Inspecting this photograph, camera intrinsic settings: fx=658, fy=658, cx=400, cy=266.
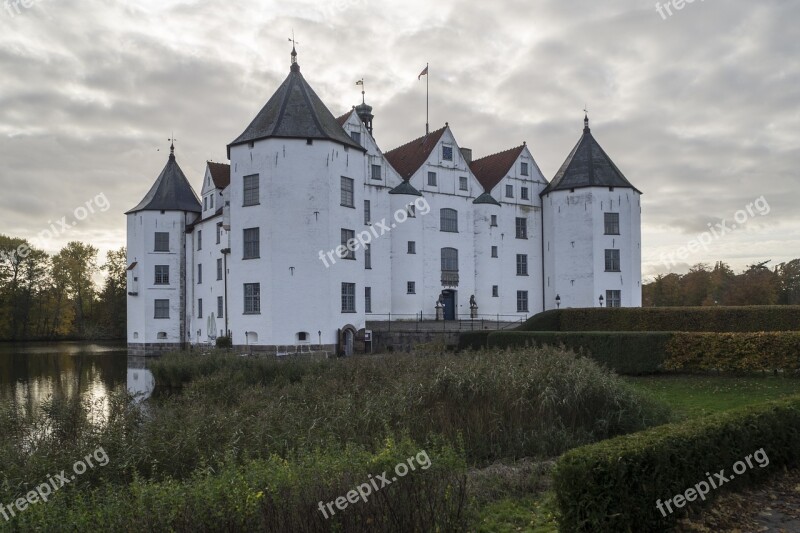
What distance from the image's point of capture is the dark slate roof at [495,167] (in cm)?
3975

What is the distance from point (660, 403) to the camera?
Result: 37.1 feet

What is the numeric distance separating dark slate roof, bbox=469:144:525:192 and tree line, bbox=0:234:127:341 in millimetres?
41678

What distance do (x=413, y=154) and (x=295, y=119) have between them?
10.0 metres

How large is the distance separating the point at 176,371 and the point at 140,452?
1349 centimetres

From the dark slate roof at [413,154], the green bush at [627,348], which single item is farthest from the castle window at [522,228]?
the green bush at [627,348]

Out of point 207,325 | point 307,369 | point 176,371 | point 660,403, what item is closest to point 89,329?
point 207,325

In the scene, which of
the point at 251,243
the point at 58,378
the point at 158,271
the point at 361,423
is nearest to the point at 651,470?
the point at 361,423

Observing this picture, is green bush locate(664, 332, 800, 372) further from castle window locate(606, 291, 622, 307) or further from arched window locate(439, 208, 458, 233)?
arched window locate(439, 208, 458, 233)

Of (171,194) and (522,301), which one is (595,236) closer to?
(522,301)

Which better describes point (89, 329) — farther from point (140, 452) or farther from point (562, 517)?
point (562, 517)

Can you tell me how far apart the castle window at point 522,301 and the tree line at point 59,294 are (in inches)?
1724

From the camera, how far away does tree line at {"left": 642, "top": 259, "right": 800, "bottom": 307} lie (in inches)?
2047

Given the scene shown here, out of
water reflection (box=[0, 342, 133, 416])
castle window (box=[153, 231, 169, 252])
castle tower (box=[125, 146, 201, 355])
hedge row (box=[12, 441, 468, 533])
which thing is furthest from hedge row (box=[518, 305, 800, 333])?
castle window (box=[153, 231, 169, 252])

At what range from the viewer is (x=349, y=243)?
3127 centimetres
